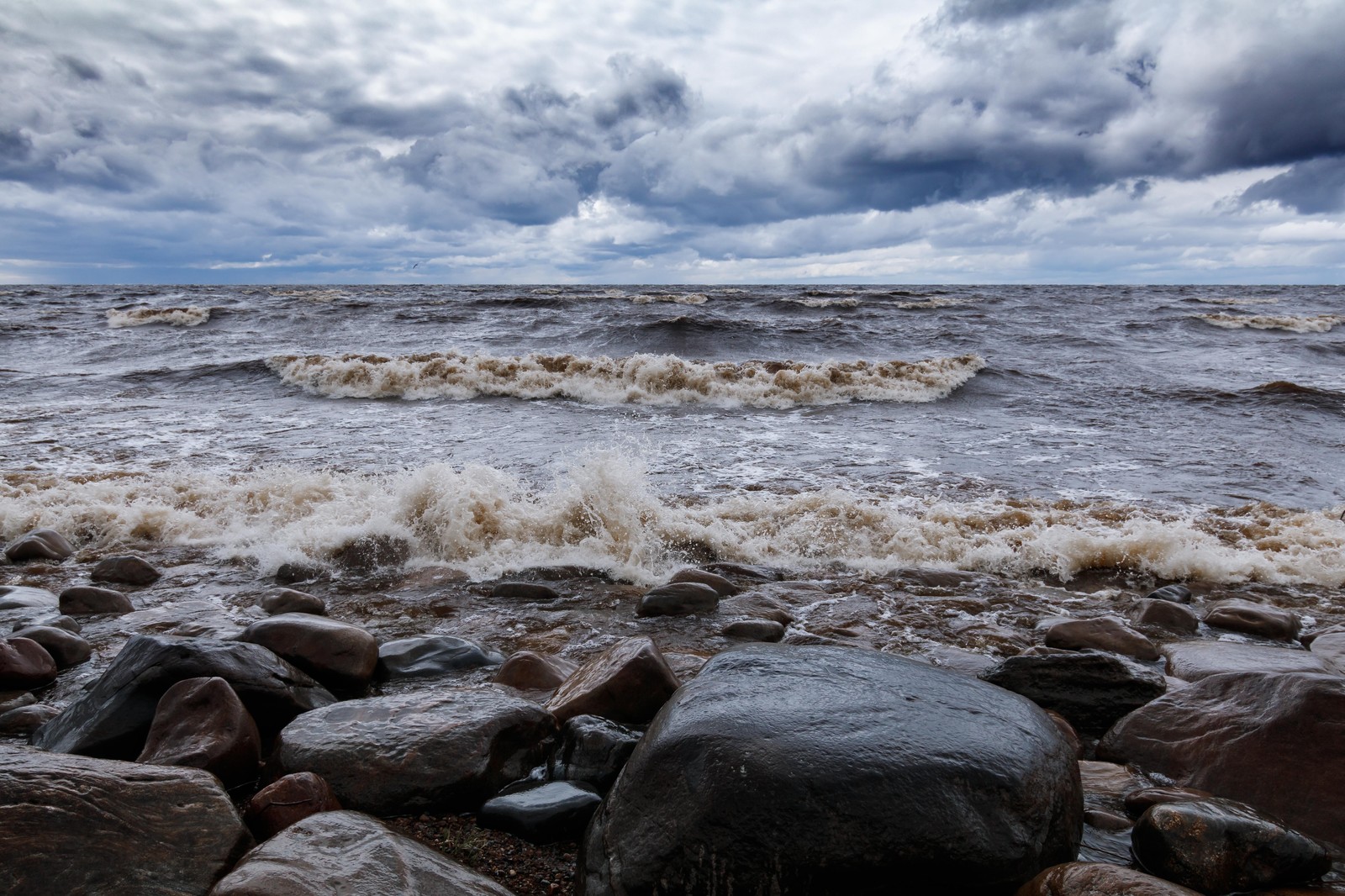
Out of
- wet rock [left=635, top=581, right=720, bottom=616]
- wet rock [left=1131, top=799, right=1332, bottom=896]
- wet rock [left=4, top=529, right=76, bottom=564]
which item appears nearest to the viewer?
wet rock [left=1131, top=799, right=1332, bottom=896]

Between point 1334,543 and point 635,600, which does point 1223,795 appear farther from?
point 1334,543

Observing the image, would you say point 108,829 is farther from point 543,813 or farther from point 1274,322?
point 1274,322

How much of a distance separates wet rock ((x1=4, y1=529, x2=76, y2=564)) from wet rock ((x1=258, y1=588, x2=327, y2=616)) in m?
2.08

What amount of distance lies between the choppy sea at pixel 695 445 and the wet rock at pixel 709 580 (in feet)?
0.75

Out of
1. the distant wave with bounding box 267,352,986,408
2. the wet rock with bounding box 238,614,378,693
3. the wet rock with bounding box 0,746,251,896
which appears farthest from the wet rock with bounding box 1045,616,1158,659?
the distant wave with bounding box 267,352,986,408

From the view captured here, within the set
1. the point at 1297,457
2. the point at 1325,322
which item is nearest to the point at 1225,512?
the point at 1297,457

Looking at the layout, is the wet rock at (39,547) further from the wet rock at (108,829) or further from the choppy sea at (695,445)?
the wet rock at (108,829)

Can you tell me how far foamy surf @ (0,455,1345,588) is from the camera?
17.1 feet

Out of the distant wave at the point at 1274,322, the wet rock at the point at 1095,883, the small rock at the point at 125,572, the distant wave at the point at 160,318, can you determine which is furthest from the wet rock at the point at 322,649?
the distant wave at the point at 1274,322

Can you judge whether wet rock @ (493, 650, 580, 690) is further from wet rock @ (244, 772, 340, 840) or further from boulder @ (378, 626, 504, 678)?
wet rock @ (244, 772, 340, 840)

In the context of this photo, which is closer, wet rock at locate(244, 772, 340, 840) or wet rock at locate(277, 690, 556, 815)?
wet rock at locate(244, 772, 340, 840)

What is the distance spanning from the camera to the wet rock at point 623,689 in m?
2.86

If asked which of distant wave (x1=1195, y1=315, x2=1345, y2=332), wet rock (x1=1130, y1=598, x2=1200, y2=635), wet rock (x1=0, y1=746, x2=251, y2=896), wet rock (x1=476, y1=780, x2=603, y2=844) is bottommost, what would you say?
wet rock (x1=1130, y1=598, x2=1200, y2=635)

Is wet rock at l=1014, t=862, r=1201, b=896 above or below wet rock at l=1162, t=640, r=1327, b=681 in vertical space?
above
